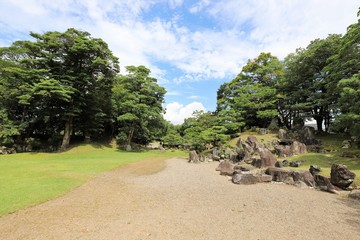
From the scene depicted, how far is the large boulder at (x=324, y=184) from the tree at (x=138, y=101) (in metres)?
18.7

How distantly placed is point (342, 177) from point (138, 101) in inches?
831

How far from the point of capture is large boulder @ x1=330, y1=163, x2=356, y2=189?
762 cm

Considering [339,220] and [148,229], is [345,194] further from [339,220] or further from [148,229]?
[148,229]

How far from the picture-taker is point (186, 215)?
515 centimetres

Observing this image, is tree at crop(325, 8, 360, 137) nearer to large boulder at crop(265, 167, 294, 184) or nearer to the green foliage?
the green foliage

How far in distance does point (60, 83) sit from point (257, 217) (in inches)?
874

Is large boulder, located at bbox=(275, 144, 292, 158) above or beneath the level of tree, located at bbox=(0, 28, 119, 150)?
beneath

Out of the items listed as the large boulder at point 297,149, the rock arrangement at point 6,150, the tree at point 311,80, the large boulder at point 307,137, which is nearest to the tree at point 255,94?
the tree at point 311,80

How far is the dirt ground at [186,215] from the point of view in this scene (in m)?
4.15

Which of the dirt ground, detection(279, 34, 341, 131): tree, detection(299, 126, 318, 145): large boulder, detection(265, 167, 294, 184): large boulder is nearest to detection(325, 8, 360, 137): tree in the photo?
detection(279, 34, 341, 131): tree

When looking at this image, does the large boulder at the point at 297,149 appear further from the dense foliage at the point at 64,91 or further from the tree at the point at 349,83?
the dense foliage at the point at 64,91

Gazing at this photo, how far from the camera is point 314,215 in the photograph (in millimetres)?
5234

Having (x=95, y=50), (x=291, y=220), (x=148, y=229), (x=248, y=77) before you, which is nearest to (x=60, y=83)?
(x=95, y=50)

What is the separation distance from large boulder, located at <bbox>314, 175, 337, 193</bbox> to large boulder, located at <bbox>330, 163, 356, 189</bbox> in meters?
0.35
